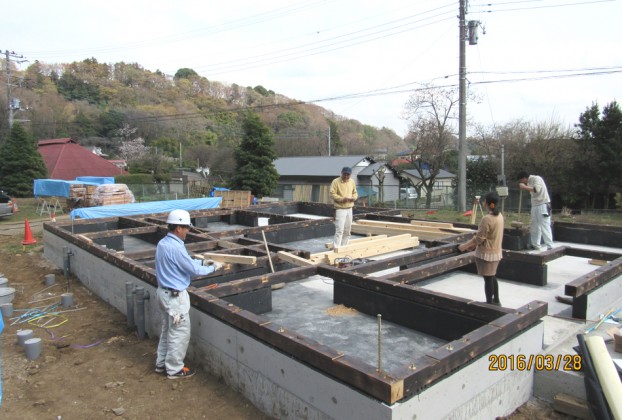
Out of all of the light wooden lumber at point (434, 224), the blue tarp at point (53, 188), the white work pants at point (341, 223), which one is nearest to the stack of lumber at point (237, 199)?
the blue tarp at point (53, 188)

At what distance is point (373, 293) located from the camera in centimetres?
522

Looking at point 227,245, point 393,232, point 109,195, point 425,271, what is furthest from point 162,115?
point 425,271

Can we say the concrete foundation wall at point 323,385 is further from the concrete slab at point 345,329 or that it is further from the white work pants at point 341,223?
the white work pants at point 341,223

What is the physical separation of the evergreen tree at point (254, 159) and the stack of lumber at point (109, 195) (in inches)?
256

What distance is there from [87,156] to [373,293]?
31.4 meters

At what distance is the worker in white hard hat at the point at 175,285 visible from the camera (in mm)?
3982

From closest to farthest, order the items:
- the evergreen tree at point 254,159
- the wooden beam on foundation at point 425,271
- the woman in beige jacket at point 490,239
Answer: the woman in beige jacket at point 490,239
the wooden beam on foundation at point 425,271
the evergreen tree at point 254,159

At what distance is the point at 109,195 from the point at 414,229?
13.9 metres

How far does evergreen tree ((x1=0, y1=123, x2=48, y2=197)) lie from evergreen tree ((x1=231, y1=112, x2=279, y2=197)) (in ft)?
39.5

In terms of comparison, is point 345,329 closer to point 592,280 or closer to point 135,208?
point 592,280

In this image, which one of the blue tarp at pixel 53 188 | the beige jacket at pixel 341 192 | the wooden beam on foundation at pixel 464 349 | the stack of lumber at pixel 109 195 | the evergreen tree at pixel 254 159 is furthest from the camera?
the evergreen tree at pixel 254 159

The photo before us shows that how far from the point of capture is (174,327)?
13.5 feet

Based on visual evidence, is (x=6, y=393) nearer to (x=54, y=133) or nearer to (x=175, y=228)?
(x=175, y=228)

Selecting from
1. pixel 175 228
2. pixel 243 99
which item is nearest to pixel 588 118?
pixel 175 228
